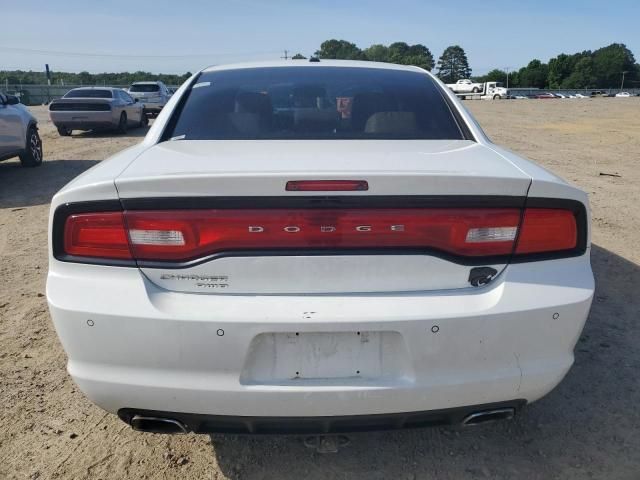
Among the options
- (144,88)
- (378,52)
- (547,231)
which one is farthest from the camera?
(378,52)

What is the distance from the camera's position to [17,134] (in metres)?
9.73

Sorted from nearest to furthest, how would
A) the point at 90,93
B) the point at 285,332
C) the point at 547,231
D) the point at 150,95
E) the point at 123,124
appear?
1. the point at 285,332
2. the point at 547,231
3. the point at 90,93
4. the point at 123,124
5. the point at 150,95

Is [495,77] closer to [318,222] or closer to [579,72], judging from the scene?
[579,72]

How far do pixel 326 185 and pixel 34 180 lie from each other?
9.04 m

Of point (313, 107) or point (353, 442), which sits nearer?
point (353, 442)

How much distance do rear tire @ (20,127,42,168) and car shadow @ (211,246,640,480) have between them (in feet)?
30.9

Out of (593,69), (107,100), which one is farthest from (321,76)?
(593,69)

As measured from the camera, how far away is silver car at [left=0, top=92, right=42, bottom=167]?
925 centimetres

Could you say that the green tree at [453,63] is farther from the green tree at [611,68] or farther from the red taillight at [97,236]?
the red taillight at [97,236]

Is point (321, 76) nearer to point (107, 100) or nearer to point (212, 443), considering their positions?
point (212, 443)

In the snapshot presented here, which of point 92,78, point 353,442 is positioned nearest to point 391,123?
point 353,442

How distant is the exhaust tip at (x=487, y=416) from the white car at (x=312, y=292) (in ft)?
0.05

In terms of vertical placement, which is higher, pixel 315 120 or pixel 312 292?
pixel 315 120

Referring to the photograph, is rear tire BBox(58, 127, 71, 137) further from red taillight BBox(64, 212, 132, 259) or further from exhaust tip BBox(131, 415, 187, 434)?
exhaust tip BBox(131, 415, 187, 434)
